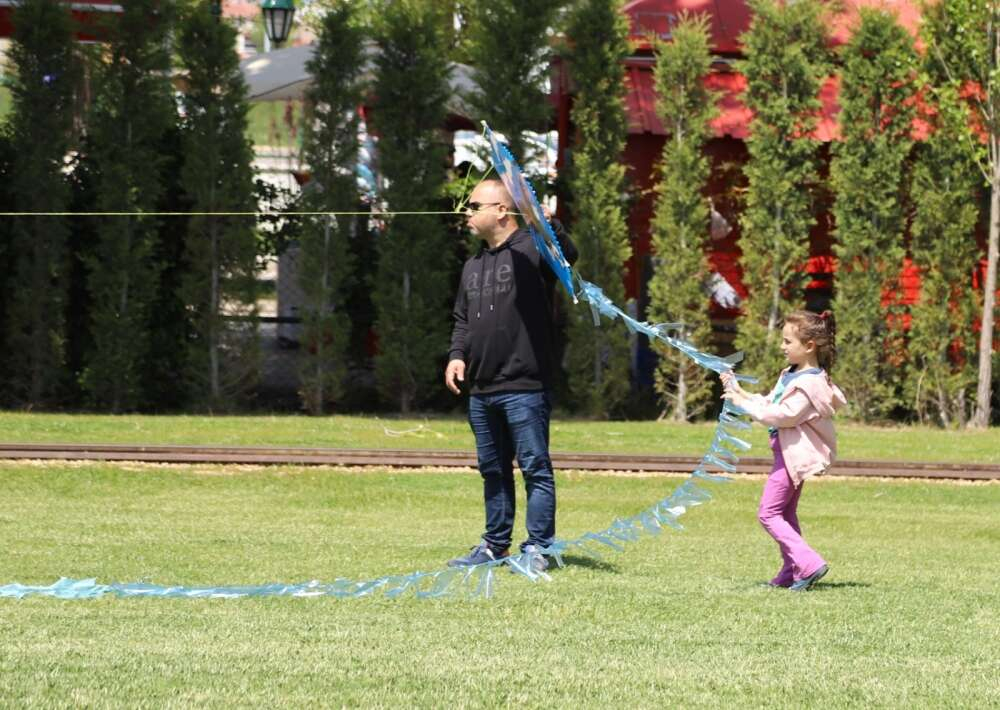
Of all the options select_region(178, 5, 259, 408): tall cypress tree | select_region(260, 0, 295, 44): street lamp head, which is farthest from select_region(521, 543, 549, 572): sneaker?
select_region(260, 0, 295, 44): street lamp head

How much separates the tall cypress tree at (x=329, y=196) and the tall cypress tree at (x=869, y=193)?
5.20 meters

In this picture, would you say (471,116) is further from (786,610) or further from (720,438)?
(786,610)

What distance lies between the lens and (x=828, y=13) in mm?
16812

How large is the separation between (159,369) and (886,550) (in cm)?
977

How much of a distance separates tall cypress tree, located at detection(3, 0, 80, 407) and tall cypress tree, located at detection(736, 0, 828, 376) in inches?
283

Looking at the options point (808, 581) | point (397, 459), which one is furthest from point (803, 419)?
point (397, 459)

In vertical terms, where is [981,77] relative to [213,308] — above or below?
above

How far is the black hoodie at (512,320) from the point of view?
745 centimetres

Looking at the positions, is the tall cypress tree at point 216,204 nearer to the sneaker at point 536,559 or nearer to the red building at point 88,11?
the red building at point 88,11

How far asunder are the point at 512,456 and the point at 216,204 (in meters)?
9.49

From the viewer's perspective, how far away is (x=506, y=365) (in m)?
7.45

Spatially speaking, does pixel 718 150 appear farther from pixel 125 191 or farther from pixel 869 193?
pixel 125 191

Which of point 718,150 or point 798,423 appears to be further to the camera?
point 718,150

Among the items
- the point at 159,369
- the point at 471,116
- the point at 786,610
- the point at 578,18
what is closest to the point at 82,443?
the point at 159,369
